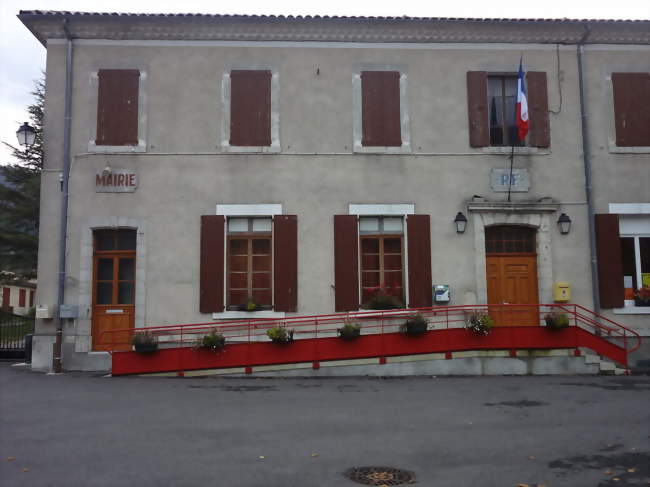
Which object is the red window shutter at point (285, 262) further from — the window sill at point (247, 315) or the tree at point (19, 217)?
the tree at point (19, 217)

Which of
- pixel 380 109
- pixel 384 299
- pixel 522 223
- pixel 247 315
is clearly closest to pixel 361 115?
pixel 380 109

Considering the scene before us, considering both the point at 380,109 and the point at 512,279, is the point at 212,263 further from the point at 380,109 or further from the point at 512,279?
the point at 512,279

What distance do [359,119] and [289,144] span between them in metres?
1.62

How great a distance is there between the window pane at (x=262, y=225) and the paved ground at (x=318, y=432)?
351cm

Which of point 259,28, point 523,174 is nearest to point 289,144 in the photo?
point 259,28

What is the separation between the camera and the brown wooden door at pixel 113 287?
13.2m

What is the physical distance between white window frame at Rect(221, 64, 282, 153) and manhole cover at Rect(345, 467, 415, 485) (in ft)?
28.9

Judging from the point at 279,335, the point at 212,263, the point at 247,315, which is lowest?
the point at 279,335

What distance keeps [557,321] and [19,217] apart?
83.2 ft

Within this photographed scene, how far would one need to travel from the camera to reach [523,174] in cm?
1375

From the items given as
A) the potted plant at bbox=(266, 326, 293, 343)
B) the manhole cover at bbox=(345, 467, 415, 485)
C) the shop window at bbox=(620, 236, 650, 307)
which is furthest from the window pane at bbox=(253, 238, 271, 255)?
the manhole cover at bbox=(345, 467, 415, 485)

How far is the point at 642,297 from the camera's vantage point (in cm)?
1352

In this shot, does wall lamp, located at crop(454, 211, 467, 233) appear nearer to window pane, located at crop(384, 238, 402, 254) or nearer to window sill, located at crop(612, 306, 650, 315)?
window pane, located at crop(384, 238, 402, 254)

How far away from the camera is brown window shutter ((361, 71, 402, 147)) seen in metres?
13.7
